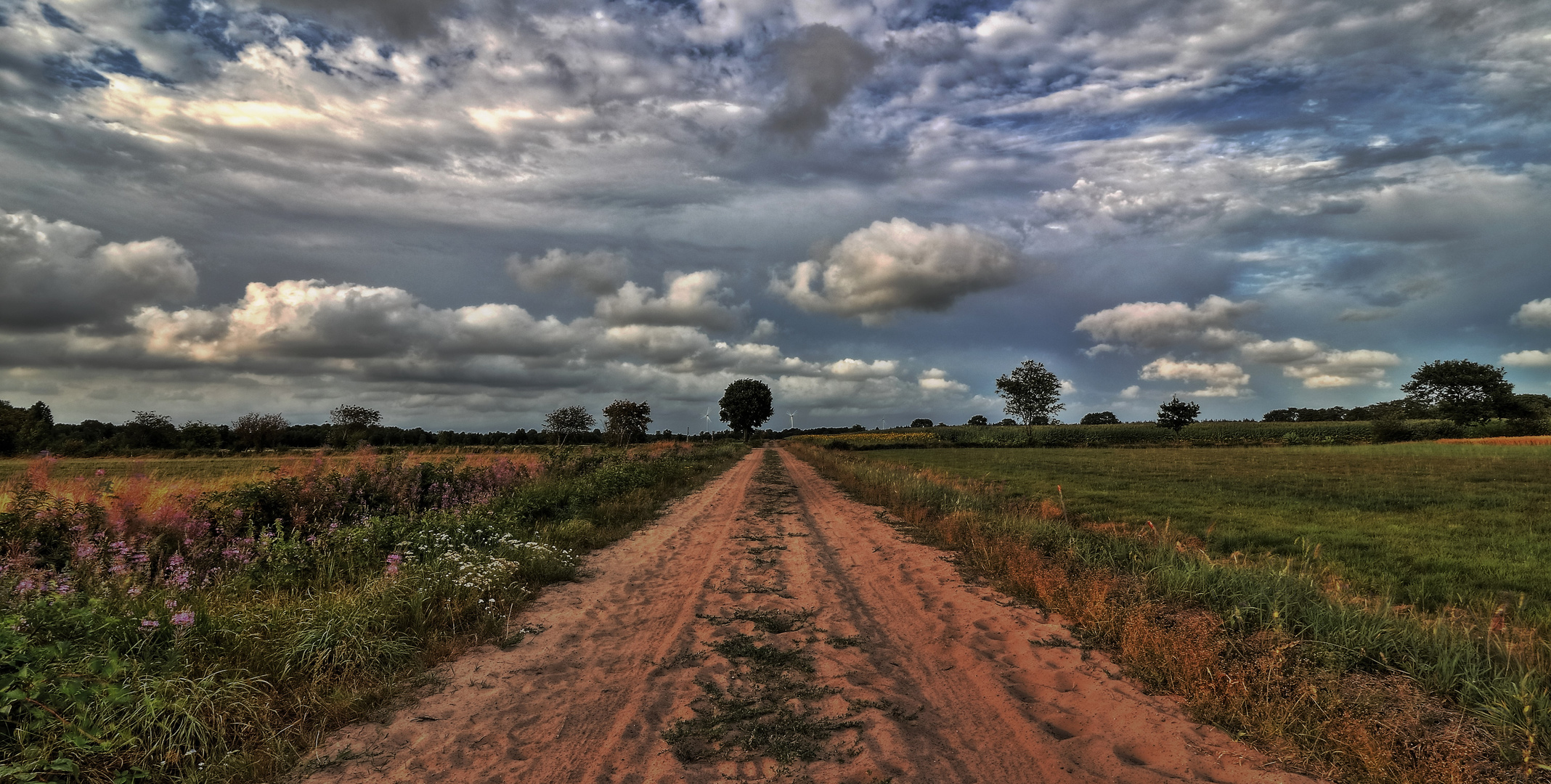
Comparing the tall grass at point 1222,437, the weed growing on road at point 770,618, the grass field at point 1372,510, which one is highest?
the tall grass at point 1222,437

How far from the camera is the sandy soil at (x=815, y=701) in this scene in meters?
3.64

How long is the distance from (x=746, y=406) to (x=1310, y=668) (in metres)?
104

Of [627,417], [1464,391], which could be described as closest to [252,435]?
[627,417]

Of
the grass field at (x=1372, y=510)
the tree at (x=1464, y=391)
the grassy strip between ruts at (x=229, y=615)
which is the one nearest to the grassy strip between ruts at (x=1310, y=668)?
the grass field at (x=1372, y=510)

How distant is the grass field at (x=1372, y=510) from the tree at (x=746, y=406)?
261ft

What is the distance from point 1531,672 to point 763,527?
416 inches

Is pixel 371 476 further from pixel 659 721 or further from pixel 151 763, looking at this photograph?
pixel 659 721

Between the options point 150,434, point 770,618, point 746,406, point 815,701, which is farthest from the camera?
point 746,406

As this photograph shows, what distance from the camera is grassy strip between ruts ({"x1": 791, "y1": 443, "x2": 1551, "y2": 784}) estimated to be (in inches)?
137

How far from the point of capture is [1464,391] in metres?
69.9

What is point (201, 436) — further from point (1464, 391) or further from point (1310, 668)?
point (1464, 391)

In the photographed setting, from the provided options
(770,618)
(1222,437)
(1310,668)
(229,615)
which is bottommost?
(770,618)

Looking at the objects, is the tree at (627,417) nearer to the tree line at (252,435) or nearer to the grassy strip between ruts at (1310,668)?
the tree line at (252,435)

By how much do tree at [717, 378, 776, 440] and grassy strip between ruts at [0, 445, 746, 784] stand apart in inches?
3799
